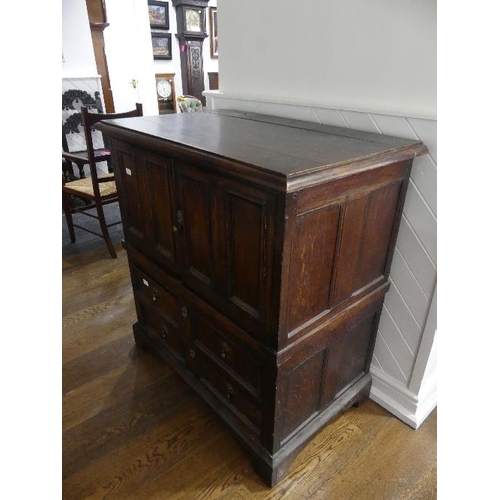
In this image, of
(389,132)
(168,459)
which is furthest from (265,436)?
(389,132)

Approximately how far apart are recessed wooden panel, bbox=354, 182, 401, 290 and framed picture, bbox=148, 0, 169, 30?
16.4 feet

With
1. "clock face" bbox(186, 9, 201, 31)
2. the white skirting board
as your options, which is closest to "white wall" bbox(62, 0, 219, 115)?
"clock face" bbox(186, 9, 201, 31)

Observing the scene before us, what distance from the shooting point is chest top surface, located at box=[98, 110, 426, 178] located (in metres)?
0.87

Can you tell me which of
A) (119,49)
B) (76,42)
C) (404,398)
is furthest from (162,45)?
(404,398)

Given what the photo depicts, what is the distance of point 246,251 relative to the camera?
3.21 feet

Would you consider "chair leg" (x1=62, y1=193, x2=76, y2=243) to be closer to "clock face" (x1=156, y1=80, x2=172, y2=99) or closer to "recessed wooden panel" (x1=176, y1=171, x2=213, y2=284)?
"recessed wooden panel" (x1=176, y1=171, x2=213, y2=284)

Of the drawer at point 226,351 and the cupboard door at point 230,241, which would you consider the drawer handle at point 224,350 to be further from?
the cupboard door at point 230,241

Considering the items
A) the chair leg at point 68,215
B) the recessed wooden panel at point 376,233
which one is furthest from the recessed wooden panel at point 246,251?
the chair leg at point 68,215

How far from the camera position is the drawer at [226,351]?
3.81 ft

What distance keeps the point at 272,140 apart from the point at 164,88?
504 centimetres

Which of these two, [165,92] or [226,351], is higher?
[165,92]

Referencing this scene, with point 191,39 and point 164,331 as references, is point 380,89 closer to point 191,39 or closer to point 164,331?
point 164,331

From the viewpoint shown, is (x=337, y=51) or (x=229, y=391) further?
(x=229, y=391)

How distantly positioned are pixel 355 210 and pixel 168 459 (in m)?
1.10
